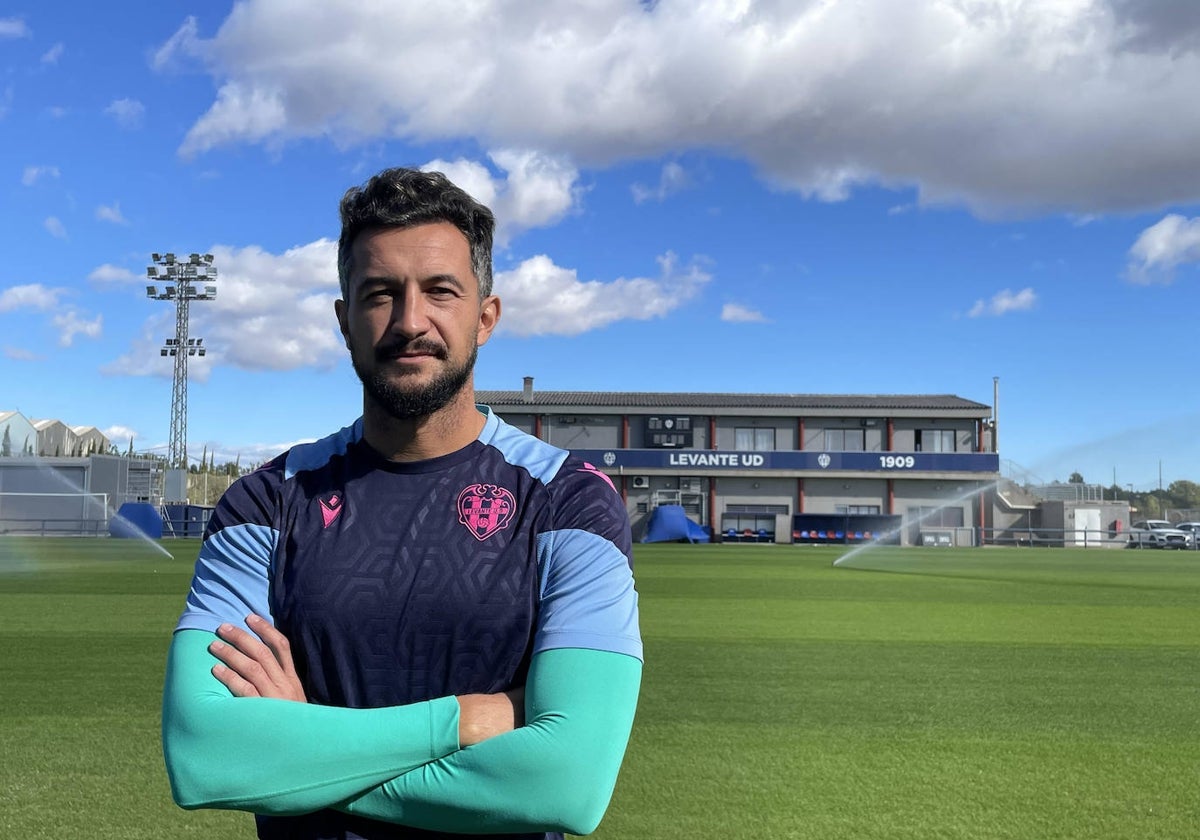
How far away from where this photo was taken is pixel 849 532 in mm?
50281

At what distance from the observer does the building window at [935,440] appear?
56938mm

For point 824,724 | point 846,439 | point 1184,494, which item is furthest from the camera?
point 1184,494

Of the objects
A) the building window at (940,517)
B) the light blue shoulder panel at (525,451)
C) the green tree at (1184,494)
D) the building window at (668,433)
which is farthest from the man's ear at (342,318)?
the green tree at (1184,494)

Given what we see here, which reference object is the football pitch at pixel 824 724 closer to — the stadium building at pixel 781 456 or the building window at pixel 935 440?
the stadium building at pixel 781 456

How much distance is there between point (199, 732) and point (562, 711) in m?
0.77

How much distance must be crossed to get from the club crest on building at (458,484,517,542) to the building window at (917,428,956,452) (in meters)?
57.5

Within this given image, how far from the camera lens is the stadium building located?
5531cm

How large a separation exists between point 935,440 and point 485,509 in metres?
57.8

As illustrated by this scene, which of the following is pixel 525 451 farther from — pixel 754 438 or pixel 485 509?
pixel 754 438

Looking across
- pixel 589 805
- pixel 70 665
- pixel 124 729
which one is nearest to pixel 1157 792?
pixel 589 805

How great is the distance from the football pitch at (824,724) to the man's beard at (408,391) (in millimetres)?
3394

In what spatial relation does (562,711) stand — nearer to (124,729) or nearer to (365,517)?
(365,517)

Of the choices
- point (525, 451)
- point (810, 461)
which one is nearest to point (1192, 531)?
point (810, 461)

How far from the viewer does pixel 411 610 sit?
2.15m
